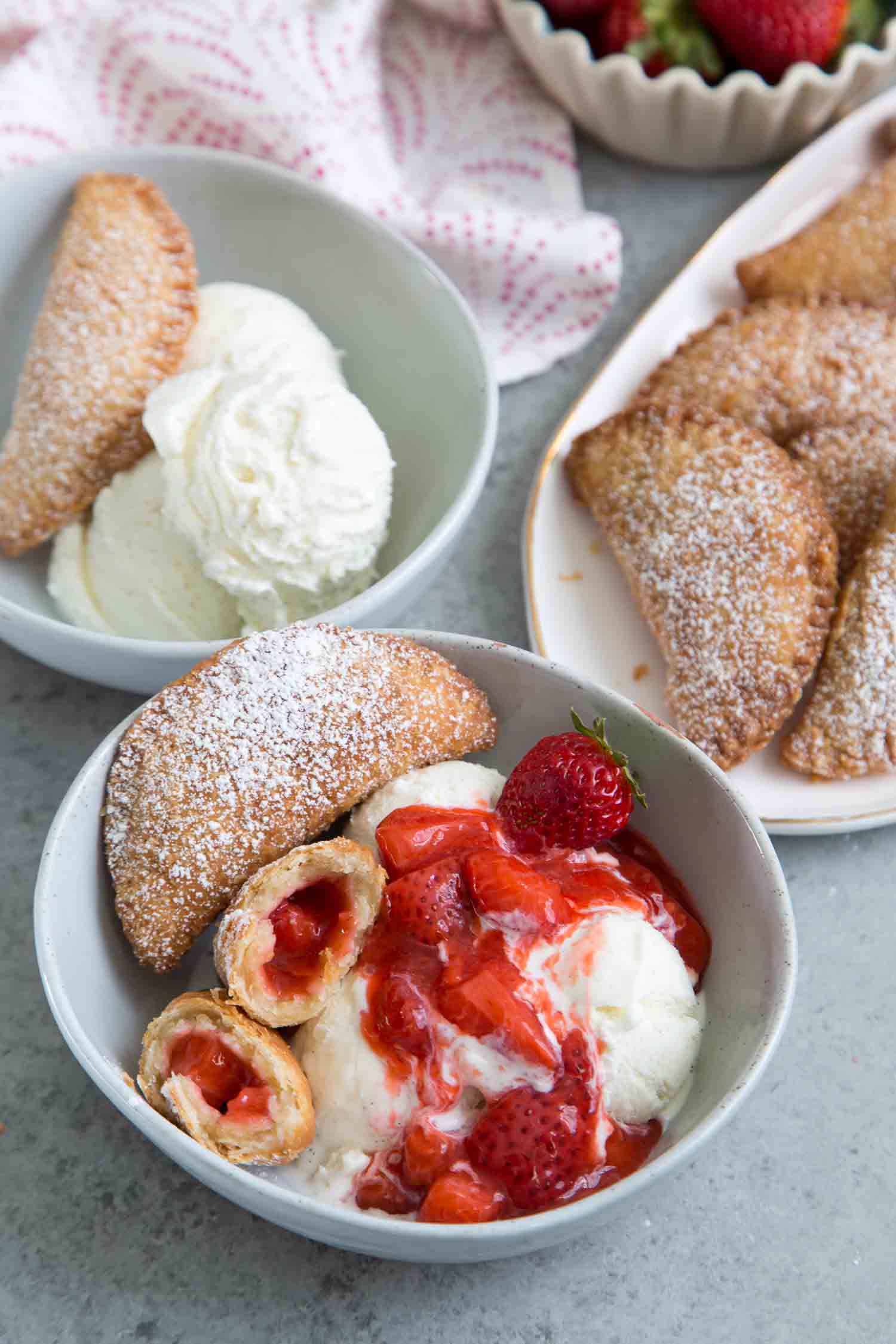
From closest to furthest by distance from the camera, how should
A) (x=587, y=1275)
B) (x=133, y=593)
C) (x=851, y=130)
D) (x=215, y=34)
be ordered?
1. (x=587, y=1275)
2. (x=133, y=593)
3. (x=215, y=34)
4. (x=851, y=130)

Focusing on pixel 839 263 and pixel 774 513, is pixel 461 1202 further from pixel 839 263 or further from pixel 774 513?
pixel 839 263

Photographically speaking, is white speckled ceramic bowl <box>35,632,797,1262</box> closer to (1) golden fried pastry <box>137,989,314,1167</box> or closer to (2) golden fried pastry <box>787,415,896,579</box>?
(1) golden fried pastry <box>137,989,314,1167</box>

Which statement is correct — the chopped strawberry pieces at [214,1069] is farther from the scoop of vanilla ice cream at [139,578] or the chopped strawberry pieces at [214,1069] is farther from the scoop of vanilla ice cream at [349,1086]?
the scoop of vanilla ice cream at [139,578]

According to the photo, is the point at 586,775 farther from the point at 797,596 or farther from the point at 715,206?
the point at 715,206

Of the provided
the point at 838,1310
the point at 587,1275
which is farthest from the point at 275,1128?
the point at 838,1310

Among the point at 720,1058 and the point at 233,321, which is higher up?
the point at 233,321

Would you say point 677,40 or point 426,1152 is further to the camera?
point 677,40

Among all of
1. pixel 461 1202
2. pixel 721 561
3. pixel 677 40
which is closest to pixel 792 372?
pixel 721 561
